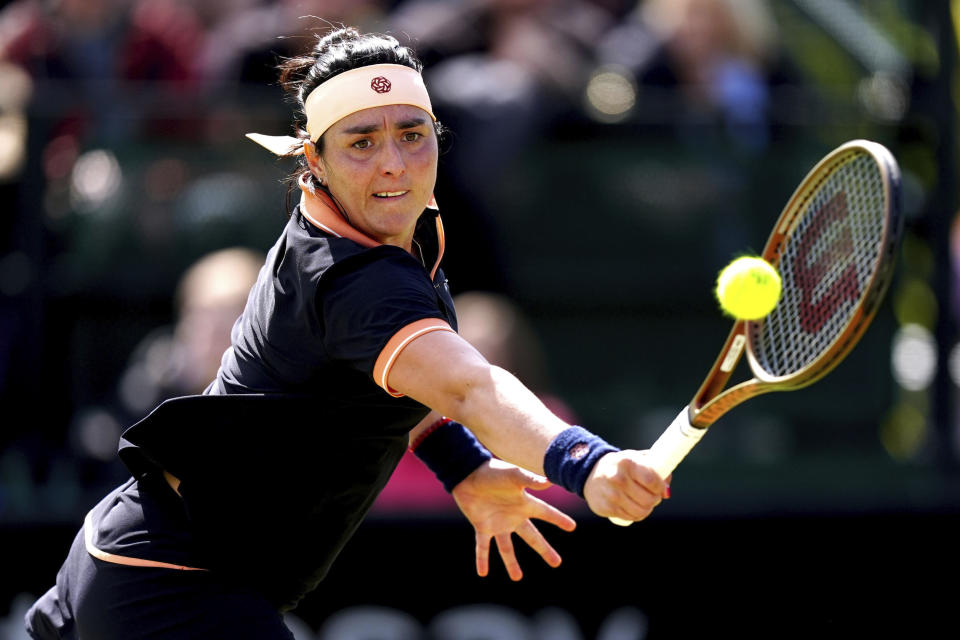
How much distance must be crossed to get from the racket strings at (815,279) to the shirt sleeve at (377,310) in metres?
0.85

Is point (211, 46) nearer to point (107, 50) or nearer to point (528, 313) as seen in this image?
point (107, 50)

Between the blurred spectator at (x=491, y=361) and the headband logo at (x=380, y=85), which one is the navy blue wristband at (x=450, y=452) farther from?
the blurred spectator at (x=491, y=361)

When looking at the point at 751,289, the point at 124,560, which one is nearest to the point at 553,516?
the point at 751,289

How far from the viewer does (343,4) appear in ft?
19.8

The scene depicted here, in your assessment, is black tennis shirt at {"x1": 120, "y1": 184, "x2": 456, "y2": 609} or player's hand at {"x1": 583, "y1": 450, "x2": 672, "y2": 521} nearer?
player's hand at {"x1": 583, "y1": 450, "x2": 672, "y2": 521}

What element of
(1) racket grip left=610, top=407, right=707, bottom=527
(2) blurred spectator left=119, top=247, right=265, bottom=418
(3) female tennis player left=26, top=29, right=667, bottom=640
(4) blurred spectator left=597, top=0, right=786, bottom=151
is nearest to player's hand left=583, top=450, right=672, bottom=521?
(1) racket grip left=610, top=407, right=707, bottom=527

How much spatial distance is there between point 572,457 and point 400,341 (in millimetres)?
387

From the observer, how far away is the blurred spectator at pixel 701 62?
593cm

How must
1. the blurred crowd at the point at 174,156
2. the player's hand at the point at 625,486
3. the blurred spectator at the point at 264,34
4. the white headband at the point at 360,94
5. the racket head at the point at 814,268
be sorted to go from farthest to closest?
the blurred spectator at the point at 264,34, the blurred crowd at the point at 174,156, the racket head at the point at 814,268, the white headband at the point at 360,94, the player's hand at the point at 625,486

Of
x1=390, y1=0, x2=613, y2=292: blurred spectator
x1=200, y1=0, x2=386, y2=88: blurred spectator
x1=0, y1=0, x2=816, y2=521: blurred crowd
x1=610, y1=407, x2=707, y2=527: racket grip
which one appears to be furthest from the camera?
x1=200, y1=0, x2=386, y2=88: blurred spectator

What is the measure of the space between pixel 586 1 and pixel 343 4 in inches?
51.9

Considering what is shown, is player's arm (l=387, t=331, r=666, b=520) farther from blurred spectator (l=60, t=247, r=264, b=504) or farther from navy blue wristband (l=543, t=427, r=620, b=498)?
blurred spectator (l=60, t=247, r=264, b=504)

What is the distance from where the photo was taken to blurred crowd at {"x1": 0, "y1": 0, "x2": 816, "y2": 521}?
5484 mm

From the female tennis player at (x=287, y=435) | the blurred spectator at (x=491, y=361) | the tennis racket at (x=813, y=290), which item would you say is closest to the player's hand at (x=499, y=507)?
the female tennis player at (x=287, y=435)
